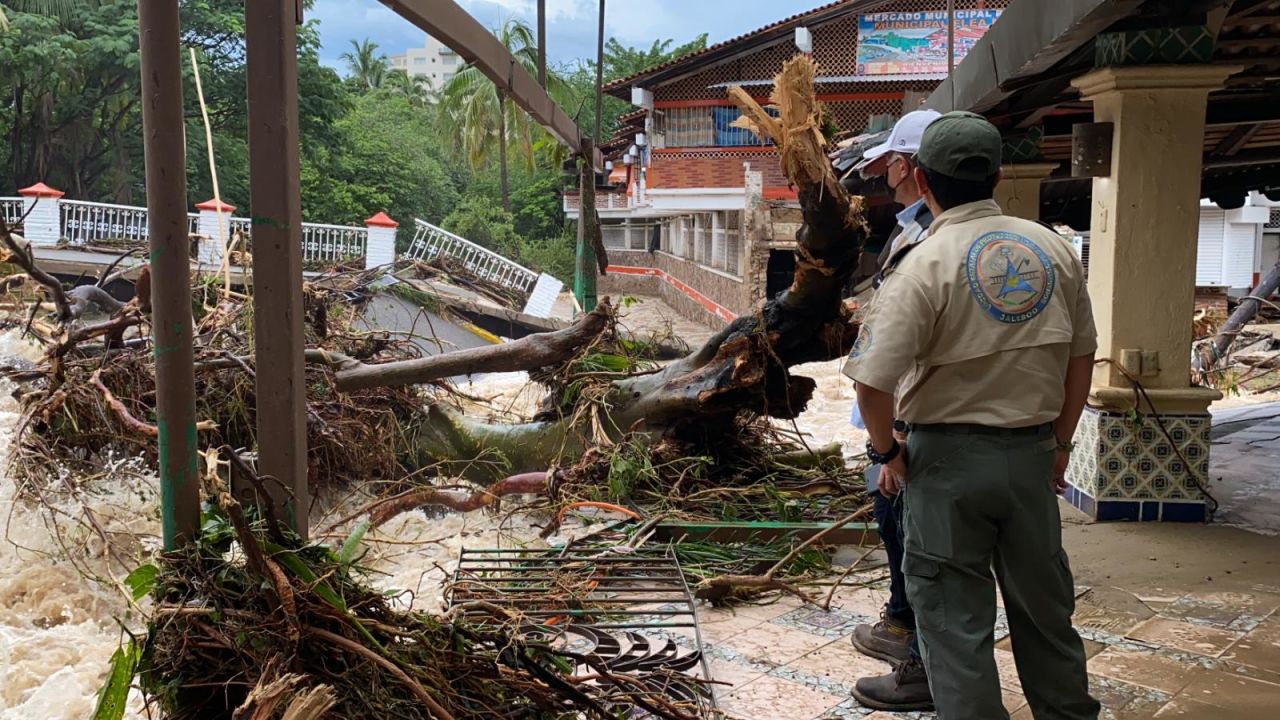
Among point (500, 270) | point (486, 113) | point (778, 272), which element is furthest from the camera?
point (486, 113)

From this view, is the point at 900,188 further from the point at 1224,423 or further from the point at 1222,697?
the point at 1224,423

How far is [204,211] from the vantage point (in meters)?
17.7

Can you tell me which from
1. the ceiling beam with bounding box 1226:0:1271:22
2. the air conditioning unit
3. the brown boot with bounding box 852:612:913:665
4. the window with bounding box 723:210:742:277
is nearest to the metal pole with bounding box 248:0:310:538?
the brown boot with bounding box 852:612:913:665

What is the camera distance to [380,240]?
19375mm

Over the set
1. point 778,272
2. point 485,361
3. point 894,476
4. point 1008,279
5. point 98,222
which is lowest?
point 485,361

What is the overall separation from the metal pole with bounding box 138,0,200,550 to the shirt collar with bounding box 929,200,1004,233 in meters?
1.96

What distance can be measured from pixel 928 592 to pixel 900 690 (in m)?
0.78

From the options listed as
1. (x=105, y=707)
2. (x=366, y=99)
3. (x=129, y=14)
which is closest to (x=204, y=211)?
(x=129, y=14)

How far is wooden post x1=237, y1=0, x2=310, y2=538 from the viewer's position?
2859 mm

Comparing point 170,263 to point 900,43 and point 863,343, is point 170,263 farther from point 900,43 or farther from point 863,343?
point 900,43

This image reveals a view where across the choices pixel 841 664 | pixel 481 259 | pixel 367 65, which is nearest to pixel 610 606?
pixel 841 664

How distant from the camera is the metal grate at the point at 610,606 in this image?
349cm

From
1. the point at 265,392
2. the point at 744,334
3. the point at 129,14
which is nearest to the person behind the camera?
the point at 265,392

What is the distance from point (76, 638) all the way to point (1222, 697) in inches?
187
